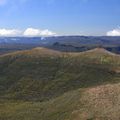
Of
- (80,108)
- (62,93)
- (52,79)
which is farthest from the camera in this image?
(52,79)

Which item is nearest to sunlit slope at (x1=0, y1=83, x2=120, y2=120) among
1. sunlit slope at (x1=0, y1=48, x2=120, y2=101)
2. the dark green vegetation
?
the dark green vegetation

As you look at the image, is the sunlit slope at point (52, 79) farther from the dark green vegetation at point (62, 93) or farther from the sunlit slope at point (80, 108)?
the sunlit slope at point (80, 108)

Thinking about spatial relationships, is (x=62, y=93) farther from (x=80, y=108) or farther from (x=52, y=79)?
(x=80, y=108)

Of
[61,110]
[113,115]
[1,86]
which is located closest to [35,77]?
[1,86]

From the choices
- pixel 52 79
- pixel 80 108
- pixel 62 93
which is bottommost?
pixel 52 79

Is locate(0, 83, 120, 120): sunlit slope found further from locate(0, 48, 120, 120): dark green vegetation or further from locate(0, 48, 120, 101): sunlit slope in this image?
locate(0, 48, 120, 101): sunlit slope

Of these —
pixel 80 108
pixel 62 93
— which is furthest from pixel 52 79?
pixel 80 108

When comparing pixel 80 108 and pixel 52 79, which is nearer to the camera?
pixel 80 108

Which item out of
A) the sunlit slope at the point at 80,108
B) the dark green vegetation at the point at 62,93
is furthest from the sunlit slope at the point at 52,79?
the sunlit slope at the point at 80,108

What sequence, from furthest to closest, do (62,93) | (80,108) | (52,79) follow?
(52,79)
(62,93)
(80,108)
